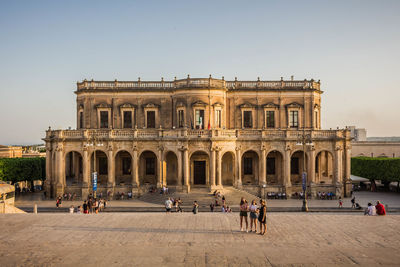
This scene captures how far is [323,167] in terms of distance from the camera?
171 feet

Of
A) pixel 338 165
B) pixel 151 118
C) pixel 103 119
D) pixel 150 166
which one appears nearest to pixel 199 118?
pixel 151 118

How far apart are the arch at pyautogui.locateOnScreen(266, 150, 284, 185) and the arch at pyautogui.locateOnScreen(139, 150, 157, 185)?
48.3 feet

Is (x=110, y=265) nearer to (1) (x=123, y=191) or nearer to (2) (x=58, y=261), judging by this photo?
(2) (x=58, y=261)

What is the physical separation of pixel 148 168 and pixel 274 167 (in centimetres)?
1643

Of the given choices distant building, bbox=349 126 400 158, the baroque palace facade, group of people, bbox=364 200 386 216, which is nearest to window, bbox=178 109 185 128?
the baroque palace facade

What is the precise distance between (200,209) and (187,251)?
832 inches

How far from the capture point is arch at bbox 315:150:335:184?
4794cm

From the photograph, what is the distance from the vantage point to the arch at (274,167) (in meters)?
46.3

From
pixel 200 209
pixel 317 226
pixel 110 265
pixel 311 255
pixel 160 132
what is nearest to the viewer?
pixel 110 265

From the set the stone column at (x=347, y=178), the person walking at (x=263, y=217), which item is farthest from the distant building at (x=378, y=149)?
the person walking at (x=263, y=217)

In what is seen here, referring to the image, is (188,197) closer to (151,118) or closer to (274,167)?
(151,118)

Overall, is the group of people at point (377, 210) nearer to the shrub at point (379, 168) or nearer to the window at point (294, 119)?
the window at point (294, 119)

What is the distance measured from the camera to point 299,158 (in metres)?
46.8

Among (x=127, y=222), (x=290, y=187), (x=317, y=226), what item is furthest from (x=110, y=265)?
(x=290, y=187)
